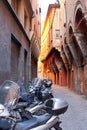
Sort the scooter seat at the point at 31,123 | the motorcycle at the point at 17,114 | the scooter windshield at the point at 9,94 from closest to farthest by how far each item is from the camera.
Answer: the motorcycle at the point at 17,114 → the scooter seat at the point at 31,123 → the scooter windshield at the point at 9,94

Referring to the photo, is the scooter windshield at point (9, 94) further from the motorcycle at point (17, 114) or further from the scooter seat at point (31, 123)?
the scooter seat at point (31, 123)

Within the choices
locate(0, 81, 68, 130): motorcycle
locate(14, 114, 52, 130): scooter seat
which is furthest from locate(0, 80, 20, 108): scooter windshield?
locate(14, 114, 52, 130): scooter seat

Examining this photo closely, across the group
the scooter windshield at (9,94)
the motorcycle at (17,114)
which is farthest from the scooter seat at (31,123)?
the scooter windshield at (9,94)

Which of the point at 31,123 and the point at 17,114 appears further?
the point at 17,114

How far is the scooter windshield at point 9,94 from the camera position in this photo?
4924 millimetres

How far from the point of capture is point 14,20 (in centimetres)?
1350

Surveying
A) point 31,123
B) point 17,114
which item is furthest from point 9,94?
point 31,123

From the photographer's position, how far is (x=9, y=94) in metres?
5.12

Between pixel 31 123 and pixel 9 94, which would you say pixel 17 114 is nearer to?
pixel 9 94

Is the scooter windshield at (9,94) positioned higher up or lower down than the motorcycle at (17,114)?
higher up

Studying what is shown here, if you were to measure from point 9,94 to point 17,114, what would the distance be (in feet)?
1.32

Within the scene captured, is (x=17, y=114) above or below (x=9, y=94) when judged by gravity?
below

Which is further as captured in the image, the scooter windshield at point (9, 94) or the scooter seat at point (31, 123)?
the scooter windshield at point (9, 94)

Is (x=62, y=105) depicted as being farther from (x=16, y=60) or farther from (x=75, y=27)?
(x=75, y=27)
